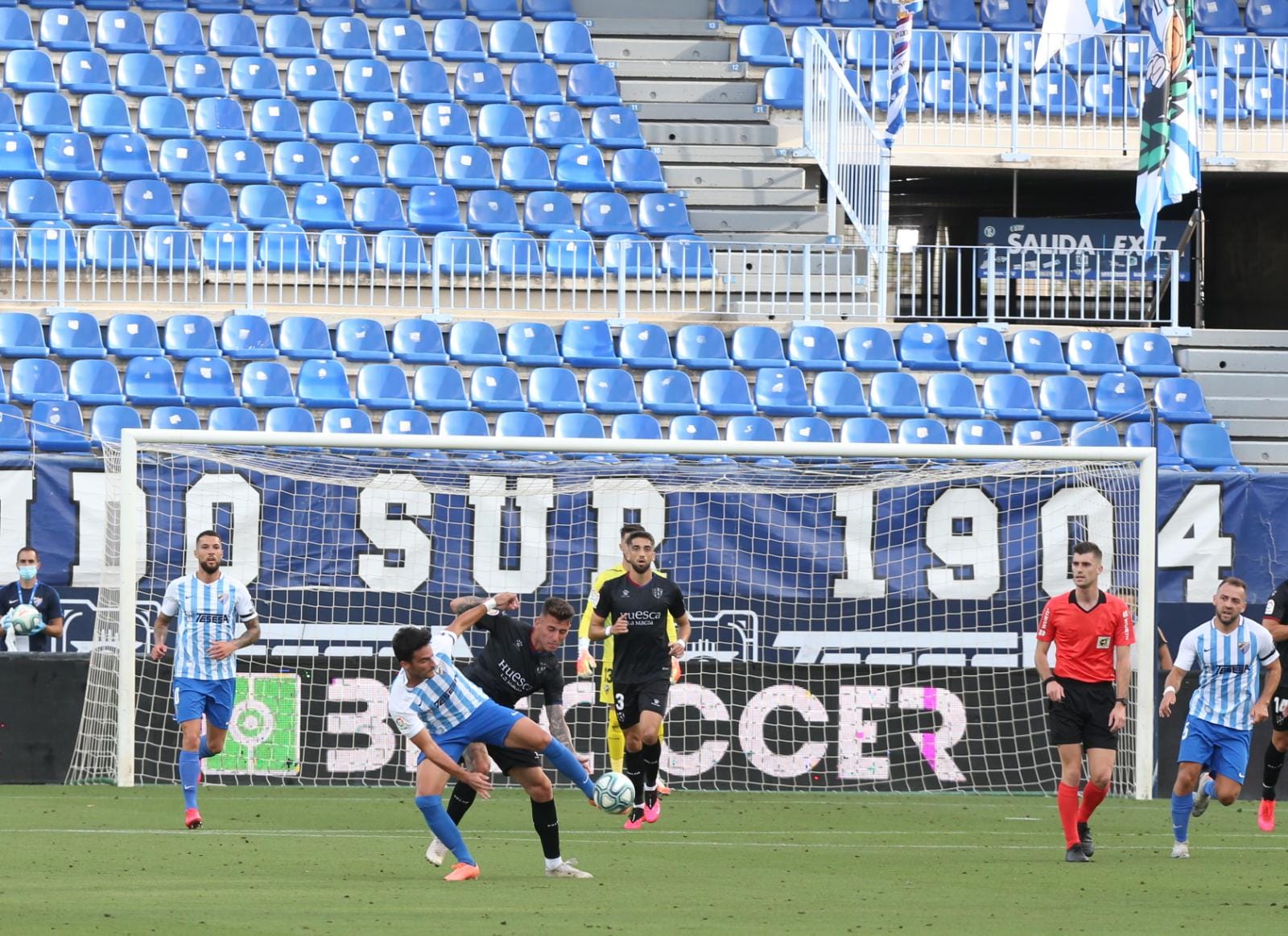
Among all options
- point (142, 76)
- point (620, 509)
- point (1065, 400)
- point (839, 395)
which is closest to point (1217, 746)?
point (620, 509)

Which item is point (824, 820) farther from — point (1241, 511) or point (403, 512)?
point (1241, 511)

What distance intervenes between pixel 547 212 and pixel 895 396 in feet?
15.0

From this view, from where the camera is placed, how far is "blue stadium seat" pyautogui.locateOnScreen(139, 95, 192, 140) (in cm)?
2342

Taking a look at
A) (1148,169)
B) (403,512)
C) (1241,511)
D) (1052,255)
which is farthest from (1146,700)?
(1052,255)

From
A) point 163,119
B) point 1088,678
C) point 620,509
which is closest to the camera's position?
point 1088,678

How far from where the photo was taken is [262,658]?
1647 centimetres

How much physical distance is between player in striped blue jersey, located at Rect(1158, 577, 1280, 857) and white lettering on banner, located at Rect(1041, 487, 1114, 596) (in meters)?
4.50

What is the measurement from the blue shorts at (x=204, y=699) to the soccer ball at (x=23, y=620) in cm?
340

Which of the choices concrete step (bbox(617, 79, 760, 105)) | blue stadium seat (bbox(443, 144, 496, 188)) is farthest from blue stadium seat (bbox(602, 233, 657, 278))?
concrete step (bbox(617, 79, 760, 105))

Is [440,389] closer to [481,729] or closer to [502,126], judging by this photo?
[502,126]

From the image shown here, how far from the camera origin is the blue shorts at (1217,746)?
12727 millimetres

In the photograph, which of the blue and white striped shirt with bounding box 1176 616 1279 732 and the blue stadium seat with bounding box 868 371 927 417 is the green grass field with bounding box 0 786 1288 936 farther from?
the blue stadium seat with bounding box 868 371 927 417

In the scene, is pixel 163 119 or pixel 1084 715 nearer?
pixel 1084 715

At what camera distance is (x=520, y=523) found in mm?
17375
